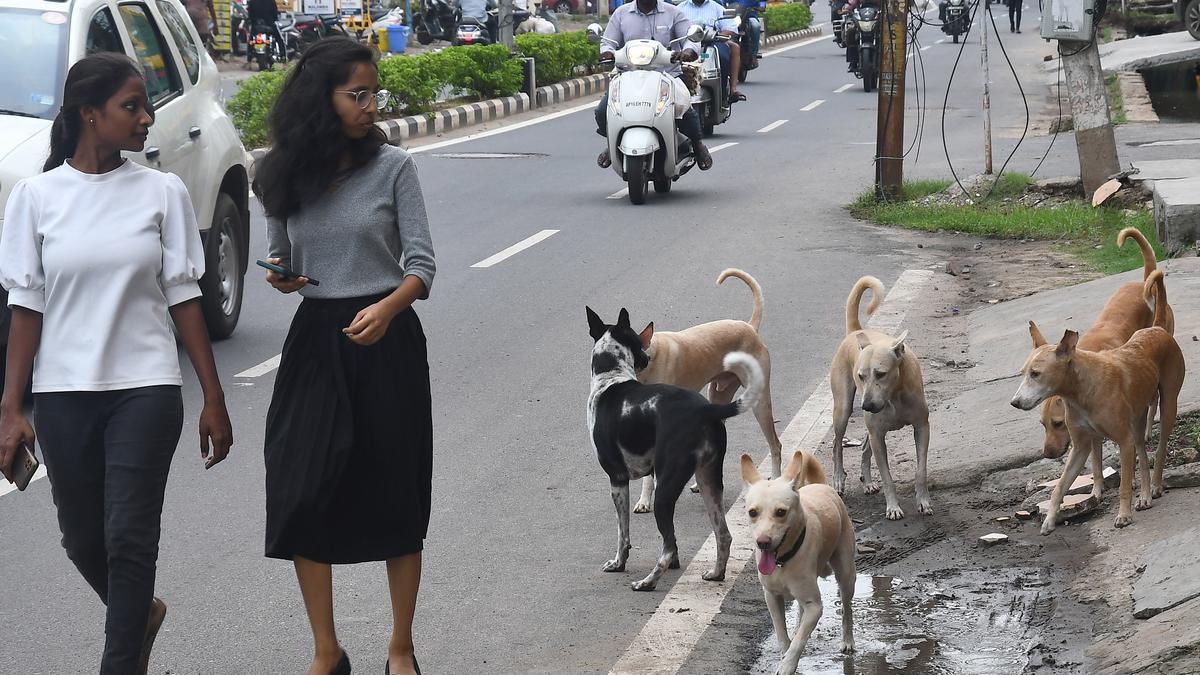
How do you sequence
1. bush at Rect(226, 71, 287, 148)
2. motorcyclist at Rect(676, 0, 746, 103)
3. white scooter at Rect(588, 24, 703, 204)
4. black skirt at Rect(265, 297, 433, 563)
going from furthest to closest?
motorcyclist at Rect(676, 0, 746, 103) → bush at Rect(226, 71, 287, 148) → white scooter at Rect(588, 24, 703, 204) → black skirt at Rect(265, 297, 433, 563)

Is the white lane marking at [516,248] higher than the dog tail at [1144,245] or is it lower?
lower

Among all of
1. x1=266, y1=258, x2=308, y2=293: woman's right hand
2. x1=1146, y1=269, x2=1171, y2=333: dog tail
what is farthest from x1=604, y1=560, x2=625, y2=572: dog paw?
x1=1146, y1=269, x2=1171, y2=333: dog tail

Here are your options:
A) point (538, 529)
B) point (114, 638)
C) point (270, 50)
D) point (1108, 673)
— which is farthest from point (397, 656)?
point (270, 50)

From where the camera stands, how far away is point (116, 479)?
3.56 metres

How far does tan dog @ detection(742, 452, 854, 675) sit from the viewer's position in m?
3.97

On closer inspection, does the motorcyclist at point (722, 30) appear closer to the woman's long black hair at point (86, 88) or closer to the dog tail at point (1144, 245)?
the dog tail at point (1144, 245)

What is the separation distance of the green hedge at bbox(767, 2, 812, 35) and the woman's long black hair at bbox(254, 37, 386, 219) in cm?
3904

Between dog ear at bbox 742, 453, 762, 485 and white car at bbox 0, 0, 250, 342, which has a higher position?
white car at bbox 0, 0, 250, 342

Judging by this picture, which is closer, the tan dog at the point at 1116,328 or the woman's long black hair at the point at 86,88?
the woman's long black hair at the point at 86,88

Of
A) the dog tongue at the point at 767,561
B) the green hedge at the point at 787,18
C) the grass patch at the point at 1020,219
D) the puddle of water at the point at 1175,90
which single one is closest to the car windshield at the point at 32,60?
the dog tongue at the point at 767,561

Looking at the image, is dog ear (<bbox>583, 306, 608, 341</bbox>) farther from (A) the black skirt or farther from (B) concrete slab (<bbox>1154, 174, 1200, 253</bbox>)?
(B) concrete slab (<bbox>1154, 174, 1200, 253</bbox>)

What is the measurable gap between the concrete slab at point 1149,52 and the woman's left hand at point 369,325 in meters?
22.9

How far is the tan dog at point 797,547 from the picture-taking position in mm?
3973

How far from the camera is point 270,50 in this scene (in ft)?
96.3
